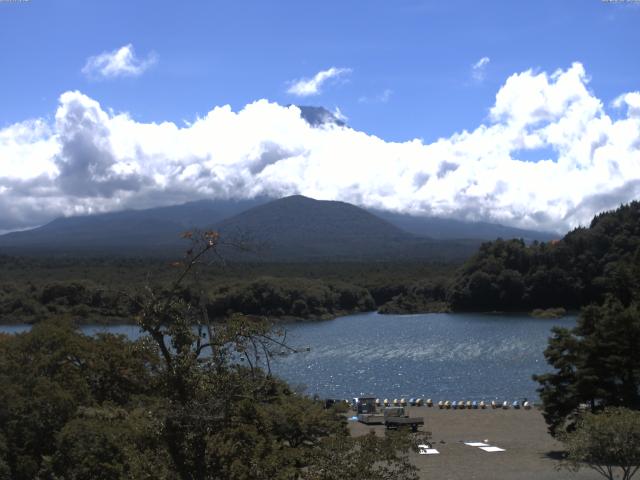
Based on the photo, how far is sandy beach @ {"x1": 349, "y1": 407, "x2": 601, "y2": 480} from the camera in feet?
64.7

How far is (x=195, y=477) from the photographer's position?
8.70m

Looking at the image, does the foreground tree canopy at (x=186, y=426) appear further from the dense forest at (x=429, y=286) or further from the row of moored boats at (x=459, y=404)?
the dense forest at (x=429, y=286)

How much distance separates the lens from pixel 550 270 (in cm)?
8731

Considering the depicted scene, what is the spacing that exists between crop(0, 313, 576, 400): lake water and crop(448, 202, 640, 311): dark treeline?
373 inches

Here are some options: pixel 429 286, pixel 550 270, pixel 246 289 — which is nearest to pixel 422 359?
pixel 246 289

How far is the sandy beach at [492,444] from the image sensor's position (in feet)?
64.7

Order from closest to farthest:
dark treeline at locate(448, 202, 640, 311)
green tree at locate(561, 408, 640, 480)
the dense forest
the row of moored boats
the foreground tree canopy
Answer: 1. the foreground tree canopy
2. green tree at locate(561, 408, 640, 480)
3. the row of moored boats
4. the dense forest
5. dark treeline at locate(448, 202, 640, 311)

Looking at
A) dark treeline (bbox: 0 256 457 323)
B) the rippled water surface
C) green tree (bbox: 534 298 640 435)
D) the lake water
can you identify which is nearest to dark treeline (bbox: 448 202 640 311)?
dark treeline (bbox: 0 256 457 323)

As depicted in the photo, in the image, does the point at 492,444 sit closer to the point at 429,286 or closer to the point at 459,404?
the point at 459,404

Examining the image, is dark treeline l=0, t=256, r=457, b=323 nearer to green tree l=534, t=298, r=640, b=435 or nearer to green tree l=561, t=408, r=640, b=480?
green tree l=534, t=298, r=640, b=435

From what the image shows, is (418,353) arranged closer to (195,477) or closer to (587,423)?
(587,423)

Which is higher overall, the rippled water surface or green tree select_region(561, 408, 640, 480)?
green tree select_region(561, 408, 640, 480)

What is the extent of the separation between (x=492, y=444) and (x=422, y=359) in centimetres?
2749

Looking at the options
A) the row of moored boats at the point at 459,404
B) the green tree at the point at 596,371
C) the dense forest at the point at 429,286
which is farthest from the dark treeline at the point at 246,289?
the green tree at the point at 596,371
